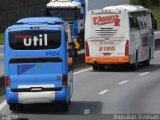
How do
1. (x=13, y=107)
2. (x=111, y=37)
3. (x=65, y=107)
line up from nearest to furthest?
1. (x=65, y=107)
2. (x=13, y=107)
3. (x=111, y=37)

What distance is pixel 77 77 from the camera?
102 feet

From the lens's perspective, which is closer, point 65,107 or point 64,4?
point 65,107

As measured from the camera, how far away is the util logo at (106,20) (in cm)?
3400

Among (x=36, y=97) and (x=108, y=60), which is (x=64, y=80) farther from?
(x=108, y=60)

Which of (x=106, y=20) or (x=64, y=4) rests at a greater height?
(x=106, y=20)

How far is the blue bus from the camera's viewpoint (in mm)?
19234

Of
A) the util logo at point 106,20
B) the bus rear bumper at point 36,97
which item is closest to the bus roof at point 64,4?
the util logo at point 106,20

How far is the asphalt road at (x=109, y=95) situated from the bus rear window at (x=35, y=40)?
176 cm

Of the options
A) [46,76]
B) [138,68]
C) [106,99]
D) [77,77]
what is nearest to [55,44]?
[46,76]

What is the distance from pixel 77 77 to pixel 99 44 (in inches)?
152

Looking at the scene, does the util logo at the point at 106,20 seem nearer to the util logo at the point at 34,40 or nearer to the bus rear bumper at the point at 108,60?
the bus rear bumper at the point at 108,60

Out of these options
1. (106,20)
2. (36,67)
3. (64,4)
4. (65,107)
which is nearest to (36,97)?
(36,67)

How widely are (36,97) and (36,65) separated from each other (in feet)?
2.72

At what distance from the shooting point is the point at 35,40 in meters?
19.3
